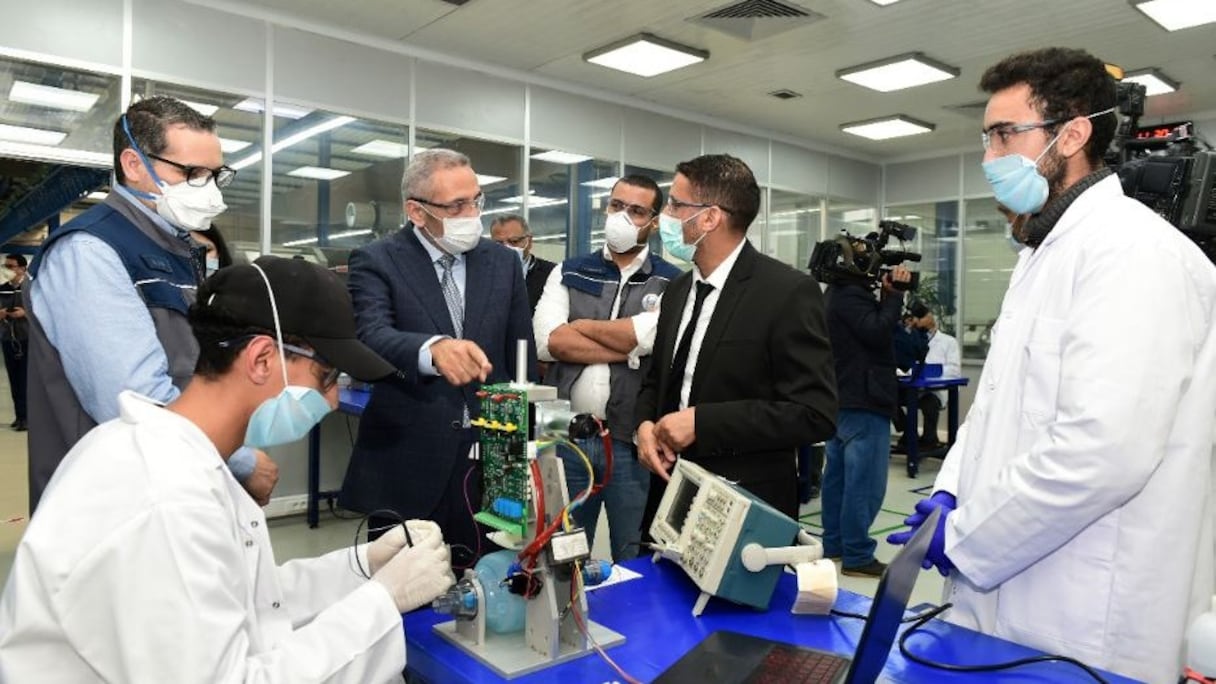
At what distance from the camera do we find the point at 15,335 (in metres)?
7.25

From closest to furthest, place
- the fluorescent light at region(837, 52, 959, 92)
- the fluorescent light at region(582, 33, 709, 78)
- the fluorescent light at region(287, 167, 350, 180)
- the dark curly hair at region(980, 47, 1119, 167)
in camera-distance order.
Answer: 1. the dark curly hair at region(980, 47, 1119, 167)
2. the fluorescent light at region(287, 167, 350, 180)
3. the fluorescent light at region(582, 33, 709, 78)
4. the fluorescent light at region(837, 52, 959, 92)

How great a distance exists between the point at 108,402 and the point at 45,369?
186mm

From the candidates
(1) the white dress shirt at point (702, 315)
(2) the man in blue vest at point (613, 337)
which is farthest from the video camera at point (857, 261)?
(1) the white dress shirt at point (702, 315)

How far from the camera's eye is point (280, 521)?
16.5 ft

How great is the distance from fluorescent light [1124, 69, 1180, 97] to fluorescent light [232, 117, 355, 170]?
5.64 metres

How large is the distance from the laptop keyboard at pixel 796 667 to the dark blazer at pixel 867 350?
8.71 ft

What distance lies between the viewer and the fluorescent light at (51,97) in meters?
4.29

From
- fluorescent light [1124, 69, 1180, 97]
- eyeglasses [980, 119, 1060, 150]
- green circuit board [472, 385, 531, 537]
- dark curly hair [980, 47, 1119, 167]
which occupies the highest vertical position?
fluorescent light [1124, 69, 1180, 97]

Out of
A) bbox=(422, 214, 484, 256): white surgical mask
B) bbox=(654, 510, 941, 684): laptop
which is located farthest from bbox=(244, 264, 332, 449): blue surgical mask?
bbox=(422, 214, 484, 256): white surgical mask

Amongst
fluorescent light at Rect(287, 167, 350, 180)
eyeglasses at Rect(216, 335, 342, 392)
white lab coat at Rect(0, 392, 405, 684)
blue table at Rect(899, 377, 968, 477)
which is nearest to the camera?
white lab coat at Rect(0, 392, 405, 684)

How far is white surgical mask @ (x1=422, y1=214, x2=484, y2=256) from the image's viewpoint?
7.15 ft

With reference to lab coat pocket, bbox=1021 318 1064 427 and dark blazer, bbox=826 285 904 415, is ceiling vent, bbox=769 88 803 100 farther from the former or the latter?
lab coat pocket, bbox=1021 318 1064 427

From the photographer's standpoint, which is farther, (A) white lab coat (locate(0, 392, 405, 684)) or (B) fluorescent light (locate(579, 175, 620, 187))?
(B) fluorescent light (locate(579, 175, 620, 187))

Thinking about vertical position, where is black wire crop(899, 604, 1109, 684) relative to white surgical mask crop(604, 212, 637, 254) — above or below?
below
